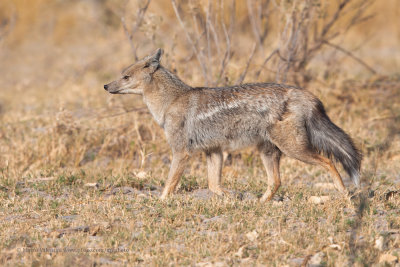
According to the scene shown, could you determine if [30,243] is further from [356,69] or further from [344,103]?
[356,69]

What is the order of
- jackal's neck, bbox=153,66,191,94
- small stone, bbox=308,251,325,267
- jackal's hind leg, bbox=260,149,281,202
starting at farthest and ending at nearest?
1. jackal's neck, bbox=153,66,191,94
2. jackal's hind leg, bbox=260,149,281,202
3. small stone, bbox=308,251,325,267

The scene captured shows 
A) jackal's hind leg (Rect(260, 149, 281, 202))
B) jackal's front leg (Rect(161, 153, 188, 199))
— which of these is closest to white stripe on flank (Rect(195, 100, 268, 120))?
jackal's front leg (Rect(161, 153, 188, 199))

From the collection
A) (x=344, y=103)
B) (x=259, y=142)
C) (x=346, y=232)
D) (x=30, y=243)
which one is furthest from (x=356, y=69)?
(x=30, y=243)

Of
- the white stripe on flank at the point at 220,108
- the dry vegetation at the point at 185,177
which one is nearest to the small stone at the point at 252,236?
the dry vegetation at the point at 185,177

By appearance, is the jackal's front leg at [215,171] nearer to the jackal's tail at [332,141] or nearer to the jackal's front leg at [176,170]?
the jackal's front leg at [176,170]

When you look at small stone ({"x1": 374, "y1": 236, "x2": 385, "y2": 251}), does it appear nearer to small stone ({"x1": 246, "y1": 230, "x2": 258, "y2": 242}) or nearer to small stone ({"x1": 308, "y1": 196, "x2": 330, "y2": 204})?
small stone ({"x1": 246, "y1": 230, "x2": 258, "y2": 242})

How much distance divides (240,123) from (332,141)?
3.27 ft

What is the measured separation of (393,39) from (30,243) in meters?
16.4

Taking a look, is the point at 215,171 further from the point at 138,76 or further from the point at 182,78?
the point at 182,78

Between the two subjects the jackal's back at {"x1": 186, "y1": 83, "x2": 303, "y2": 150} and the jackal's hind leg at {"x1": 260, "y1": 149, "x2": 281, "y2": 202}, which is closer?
the jackal's back at {"x1": 186, "y1": 83, "x2": 303, "y2": 150}

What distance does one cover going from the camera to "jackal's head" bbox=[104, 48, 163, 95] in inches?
270

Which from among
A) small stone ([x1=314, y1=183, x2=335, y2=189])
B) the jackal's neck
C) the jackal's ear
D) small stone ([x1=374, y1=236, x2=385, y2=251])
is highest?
the jackal's ear

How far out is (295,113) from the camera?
6.06 metres

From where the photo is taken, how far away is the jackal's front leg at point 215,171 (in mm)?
6590
